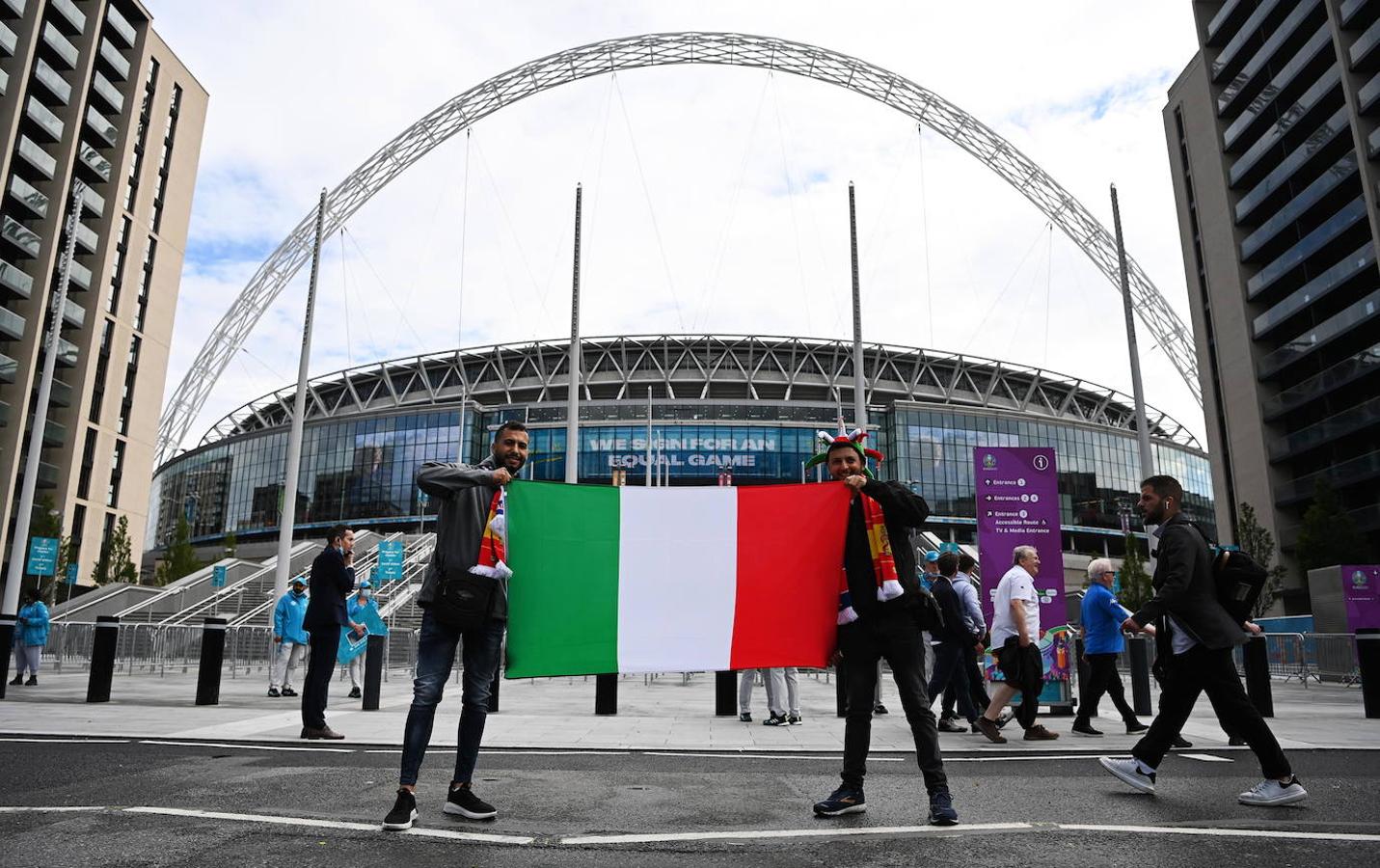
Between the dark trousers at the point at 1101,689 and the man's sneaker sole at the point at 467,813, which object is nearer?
the man's sneaker sole at the point at 467,813

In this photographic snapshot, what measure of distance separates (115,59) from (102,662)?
65.4 metres

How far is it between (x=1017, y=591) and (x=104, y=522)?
68557 mm

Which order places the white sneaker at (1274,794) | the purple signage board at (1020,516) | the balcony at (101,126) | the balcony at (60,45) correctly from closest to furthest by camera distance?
the white sneaker at (1274,794)
the purple signage board at (1020,516)
the balcony at (60,45)
the balcony at (101,126)

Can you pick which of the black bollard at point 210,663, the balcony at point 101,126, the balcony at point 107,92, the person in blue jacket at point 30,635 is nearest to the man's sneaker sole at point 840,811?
the black bollard at point 210,663

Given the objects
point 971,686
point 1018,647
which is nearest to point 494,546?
point 1018,647

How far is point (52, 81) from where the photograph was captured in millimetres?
57125

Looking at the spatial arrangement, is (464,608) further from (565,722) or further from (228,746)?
(565,722)

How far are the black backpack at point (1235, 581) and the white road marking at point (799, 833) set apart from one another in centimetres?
233

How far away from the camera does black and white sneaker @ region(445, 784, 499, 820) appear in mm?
4770

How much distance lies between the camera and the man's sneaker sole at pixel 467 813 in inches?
187

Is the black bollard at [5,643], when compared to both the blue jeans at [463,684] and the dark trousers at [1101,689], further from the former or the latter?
the dark trousers at [1101,689]

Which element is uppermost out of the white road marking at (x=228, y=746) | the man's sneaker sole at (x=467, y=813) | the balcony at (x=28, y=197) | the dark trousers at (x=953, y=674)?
the balcony at (x=28, y=197)

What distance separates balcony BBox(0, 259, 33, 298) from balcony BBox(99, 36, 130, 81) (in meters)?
16.5

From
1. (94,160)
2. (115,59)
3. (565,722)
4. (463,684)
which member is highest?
(115,59)
